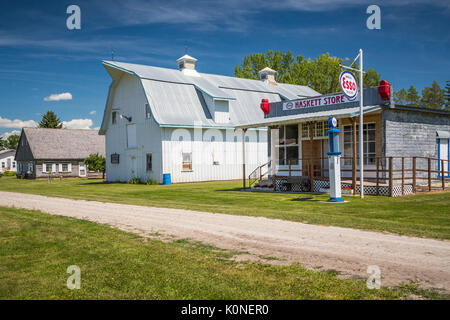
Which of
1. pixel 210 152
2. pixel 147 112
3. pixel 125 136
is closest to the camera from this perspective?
pixel 147 112

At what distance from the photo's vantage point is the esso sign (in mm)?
15493

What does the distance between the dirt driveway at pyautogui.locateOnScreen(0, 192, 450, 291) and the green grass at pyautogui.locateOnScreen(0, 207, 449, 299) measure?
1.64 ft

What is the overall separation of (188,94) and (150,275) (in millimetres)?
28609

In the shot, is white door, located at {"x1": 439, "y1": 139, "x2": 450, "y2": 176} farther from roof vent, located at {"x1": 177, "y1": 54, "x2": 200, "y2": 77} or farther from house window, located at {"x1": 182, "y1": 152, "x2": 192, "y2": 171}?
roof vent, located at {"x1": 177, "y1": 54, "x2": 200, "y2": 77}

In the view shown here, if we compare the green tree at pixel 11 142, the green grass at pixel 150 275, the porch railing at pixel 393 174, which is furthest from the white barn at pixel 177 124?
the green tree at pixel 11 142

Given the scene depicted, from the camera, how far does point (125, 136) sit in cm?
3512

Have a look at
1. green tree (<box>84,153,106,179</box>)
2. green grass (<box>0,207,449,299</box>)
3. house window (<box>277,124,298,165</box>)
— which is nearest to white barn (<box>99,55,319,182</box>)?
green tree (<box>84,153,106,179</box>)

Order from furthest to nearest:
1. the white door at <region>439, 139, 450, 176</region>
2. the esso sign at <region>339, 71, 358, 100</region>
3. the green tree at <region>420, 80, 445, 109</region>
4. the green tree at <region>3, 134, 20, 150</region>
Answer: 1. the green tree at <region>3, 134, 20, 150</region>
2. the green tree at <region>420, 80, 445, 109</region>
3. the white door at <region>439, 139, 450, 176</region>
4. the esso sign at <region>339, 71, 358, 100</region>

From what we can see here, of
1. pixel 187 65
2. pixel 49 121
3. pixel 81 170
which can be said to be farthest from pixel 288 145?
pixel 49 121

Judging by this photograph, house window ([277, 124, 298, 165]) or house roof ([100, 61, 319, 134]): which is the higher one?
house roof ([100, 61, 319, 134])

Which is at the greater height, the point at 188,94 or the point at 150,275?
the point at 188,94

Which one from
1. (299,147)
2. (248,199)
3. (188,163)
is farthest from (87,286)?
(188,163)

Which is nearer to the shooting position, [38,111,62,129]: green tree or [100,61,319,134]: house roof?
[100,61,319,134]: house roof

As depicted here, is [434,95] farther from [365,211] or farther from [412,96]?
[365,211]
